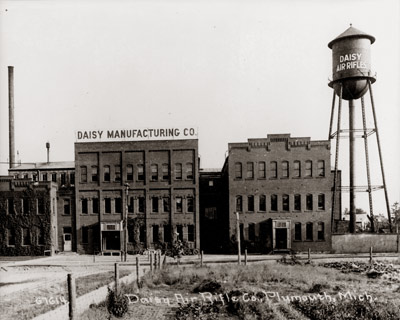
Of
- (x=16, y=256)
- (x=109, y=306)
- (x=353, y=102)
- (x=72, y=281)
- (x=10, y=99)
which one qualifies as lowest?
(x=16, y=256)

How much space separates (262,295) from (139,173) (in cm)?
2932

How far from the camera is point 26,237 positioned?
43.1 meters

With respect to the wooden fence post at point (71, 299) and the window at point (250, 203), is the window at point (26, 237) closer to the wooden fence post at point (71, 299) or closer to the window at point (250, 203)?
the window at point (250, 203)

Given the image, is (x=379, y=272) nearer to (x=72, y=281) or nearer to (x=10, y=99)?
(x=72, y=281)

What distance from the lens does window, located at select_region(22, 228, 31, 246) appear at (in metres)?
43.0

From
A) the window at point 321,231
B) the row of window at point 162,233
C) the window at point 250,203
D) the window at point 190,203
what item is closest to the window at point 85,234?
the row of window at point 162,233

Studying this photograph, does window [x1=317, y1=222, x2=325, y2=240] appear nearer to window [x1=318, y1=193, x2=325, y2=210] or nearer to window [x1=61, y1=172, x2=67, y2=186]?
window [x1=318, y1=193, x2=325, y2=210]

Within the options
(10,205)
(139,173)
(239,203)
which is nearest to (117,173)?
(139,173)

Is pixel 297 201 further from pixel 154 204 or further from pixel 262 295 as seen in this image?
pixel 262 295

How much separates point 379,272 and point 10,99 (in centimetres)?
4387

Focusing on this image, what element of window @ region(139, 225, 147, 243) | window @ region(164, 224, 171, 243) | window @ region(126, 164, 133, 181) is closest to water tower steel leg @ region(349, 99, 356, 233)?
window @ region(164, 224, 171, 243)

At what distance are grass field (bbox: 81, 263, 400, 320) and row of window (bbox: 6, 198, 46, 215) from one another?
988 inches

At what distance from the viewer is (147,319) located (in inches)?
531

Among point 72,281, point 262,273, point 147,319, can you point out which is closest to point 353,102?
point 262,273
